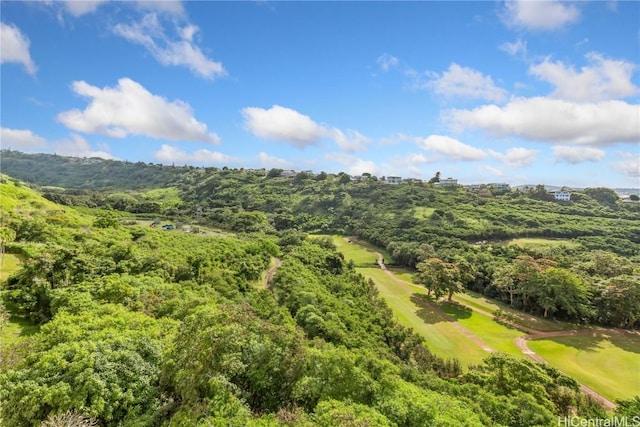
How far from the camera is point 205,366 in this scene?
1367cm

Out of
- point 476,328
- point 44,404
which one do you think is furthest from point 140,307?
point 476,328

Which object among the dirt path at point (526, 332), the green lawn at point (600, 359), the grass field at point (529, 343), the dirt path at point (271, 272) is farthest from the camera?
the dirt path at point (271, 272)

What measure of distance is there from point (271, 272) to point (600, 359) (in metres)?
39.7

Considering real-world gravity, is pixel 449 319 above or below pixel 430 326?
above

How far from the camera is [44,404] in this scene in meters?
12.7

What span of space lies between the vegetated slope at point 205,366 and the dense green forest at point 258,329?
88mm

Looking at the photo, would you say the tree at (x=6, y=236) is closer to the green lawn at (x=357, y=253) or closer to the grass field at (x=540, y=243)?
the green lawn at (x=357, y=253)

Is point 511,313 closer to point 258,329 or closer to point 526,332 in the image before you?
point 526,332

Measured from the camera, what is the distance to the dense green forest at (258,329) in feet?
44.4

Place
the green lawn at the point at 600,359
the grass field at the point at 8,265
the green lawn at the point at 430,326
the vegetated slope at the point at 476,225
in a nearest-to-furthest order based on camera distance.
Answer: the grass field at the point at 8,265, the green lawn at the point at 600,359, the green lawn at the point at 430,326, the vegetated slope at the point at 476,225

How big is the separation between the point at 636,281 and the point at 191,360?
53898 millimetres

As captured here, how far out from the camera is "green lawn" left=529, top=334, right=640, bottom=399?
103ft

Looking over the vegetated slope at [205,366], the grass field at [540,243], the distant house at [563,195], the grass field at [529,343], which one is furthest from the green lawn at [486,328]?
the distant house at [563,195]

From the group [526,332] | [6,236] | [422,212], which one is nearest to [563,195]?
[422,212]
